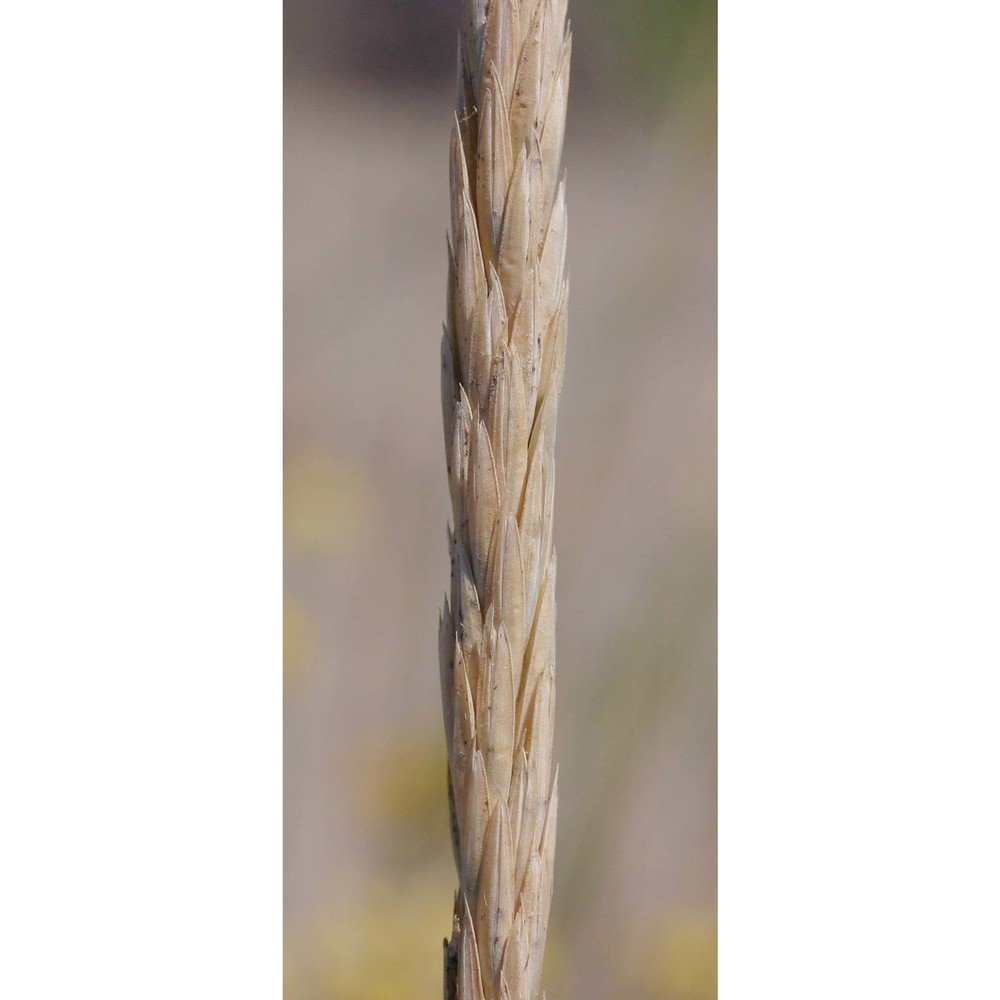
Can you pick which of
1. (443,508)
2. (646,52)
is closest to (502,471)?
(443,508)

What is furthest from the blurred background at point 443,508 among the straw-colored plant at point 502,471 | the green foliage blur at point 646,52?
the straw-colored plant at point 502,471

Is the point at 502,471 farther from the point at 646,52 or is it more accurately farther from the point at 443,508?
the point at 646,52

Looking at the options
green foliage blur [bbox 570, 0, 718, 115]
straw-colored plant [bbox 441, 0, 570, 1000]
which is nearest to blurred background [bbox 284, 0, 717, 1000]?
green foliage blur [bbox 570, 0, 718, 115]

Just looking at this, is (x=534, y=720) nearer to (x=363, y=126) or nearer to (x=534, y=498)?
(x=534, y=498)

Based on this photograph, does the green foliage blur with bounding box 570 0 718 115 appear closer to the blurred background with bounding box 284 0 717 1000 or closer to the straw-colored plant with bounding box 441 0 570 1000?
the blurred background with bounding box 284 0 717 1000

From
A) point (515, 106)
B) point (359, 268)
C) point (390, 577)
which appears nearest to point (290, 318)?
point (359, 268)
